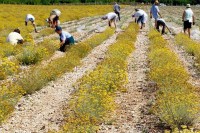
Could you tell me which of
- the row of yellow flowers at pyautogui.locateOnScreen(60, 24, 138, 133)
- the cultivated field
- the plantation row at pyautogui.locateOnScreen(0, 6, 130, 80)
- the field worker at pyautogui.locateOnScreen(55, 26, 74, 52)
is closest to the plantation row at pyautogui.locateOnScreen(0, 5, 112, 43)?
the plantation row at pyautogui.locateOnScreen(0, 6, 130, 80)

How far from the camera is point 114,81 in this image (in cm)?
1055

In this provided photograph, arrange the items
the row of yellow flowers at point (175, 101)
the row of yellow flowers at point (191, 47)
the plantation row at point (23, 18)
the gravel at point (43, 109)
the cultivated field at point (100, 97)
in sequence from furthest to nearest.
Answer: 1. the plantation row at point (23, 18)
2. the row of yellow flowers at point (191, 47)
3. the gravel at point (43, 109)
4. the cultivated field at point (100, 97)
5. the row of yellow flowers at point (175, 101)

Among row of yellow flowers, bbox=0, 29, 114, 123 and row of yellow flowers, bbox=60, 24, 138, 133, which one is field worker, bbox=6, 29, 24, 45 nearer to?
row of yellow flowers, bbox=0, 29, 114, 123

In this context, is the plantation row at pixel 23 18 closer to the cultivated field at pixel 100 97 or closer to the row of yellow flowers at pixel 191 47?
the cultivated field at pixel 100 97

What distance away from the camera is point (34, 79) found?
10.7m

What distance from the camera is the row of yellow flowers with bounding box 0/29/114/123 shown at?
8981 mm

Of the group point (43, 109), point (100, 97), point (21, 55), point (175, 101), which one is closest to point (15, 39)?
point (21, 55)

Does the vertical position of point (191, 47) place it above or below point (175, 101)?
below

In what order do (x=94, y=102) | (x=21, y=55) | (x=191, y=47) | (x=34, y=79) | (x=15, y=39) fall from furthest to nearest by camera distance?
1. (x=15, y=39)
2. (x=191, y=47)
3. (x=21, y=55)
4. (x=34, y=79)
5. (x=94, y=102)

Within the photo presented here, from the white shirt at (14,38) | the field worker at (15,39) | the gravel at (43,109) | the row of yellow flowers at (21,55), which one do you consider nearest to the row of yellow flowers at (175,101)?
the gravel at (43,109)

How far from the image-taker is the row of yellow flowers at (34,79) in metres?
8.98

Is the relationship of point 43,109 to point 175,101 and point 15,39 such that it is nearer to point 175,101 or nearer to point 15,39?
point 175,101

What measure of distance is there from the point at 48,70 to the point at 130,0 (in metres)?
105

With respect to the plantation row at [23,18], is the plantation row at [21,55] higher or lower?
higher
